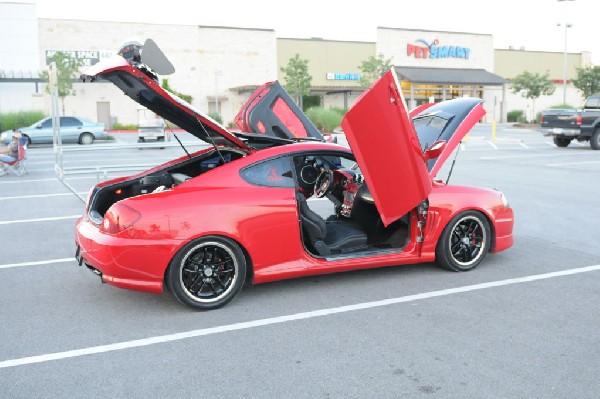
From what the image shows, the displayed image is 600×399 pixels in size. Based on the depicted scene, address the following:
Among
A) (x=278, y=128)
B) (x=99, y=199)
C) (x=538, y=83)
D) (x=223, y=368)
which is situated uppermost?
(x=538, y=83)

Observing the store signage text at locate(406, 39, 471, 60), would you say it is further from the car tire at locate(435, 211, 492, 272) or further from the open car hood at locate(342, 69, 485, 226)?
the open car hood at locate(342, 69, 485, 226)

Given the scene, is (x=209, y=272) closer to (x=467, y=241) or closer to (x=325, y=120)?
(x=467, y=241)

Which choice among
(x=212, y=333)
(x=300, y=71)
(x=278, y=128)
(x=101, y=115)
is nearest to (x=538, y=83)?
(x=300, y=71)

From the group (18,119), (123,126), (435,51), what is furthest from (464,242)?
(435,51)

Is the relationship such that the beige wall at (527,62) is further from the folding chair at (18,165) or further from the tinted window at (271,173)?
the tinted window at (271,173)

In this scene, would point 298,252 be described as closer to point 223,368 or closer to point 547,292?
point 223,368

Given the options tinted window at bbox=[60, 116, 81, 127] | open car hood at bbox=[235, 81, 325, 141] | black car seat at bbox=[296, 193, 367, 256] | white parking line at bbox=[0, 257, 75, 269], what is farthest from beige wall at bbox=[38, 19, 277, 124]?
black car seat at bbox=[296, 193, 367, 256]

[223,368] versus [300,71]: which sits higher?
[300,71]

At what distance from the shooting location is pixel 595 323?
4.46m

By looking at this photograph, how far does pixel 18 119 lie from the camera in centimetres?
3350

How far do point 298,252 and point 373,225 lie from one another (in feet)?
4.18

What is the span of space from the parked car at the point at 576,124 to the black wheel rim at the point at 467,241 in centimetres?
1816

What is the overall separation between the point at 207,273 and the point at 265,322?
65 centimetres

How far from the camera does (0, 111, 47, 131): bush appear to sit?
32.7m
